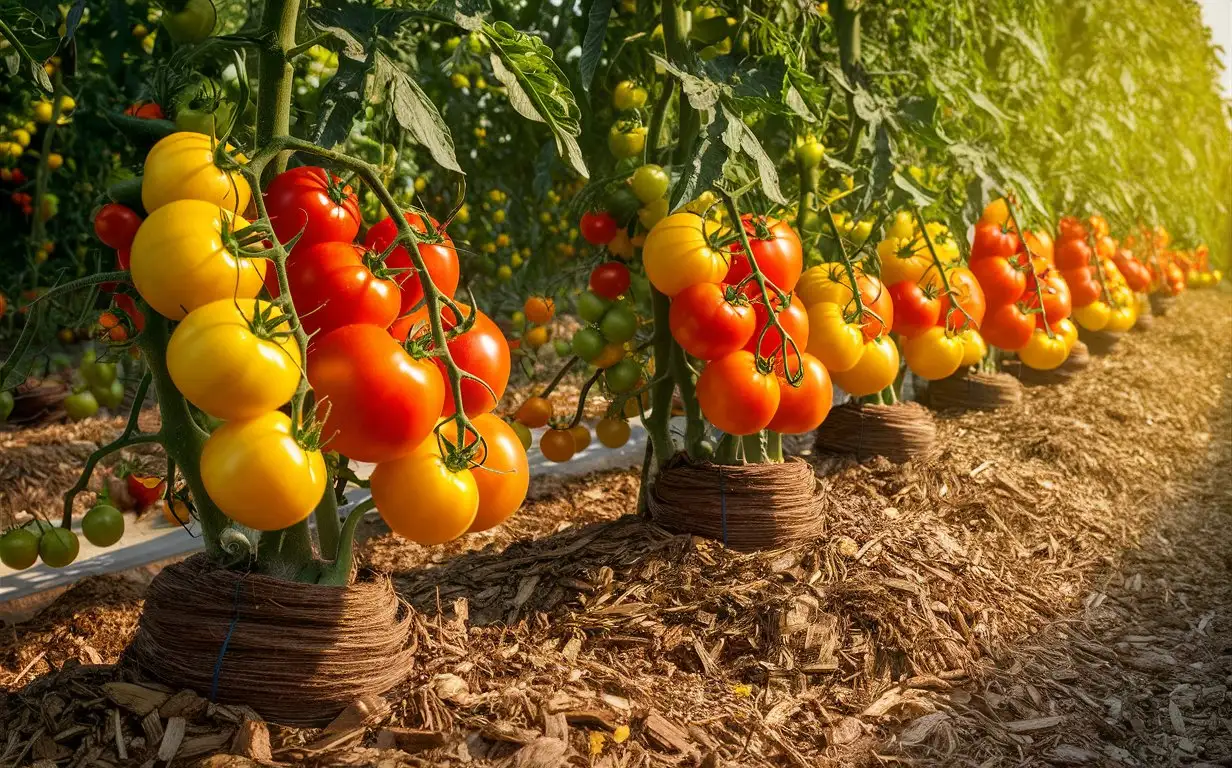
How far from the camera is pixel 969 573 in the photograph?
2.46 meters

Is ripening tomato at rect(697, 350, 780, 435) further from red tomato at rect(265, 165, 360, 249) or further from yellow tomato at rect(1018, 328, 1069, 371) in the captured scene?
yellow tomato at rect(1018, 328, 1069, 371)

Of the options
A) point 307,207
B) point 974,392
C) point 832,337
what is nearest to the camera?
point 307,207

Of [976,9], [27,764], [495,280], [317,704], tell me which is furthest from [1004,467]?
[495,280]

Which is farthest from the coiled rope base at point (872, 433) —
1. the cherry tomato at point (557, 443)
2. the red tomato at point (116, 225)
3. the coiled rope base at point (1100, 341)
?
the coiled rope base at point (1100, 341)

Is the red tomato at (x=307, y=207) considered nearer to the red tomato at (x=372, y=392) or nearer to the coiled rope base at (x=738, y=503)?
the red tomato at (x=372, y=392)

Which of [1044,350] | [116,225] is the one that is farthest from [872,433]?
[116,225]

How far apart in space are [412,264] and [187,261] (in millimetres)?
322

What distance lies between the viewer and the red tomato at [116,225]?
4.34 ft

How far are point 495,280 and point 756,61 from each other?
455 centimetres

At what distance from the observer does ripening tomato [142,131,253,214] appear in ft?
3.81

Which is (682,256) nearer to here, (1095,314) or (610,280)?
(610,280)

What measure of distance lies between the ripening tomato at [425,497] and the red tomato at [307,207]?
320 mm

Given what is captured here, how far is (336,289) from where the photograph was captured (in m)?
1.20

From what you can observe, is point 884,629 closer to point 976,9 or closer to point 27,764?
point 27,764
